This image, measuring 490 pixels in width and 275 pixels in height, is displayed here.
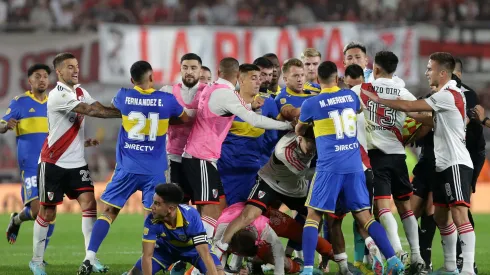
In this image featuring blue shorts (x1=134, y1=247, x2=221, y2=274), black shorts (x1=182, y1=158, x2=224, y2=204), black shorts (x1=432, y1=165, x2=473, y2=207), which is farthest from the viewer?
black shorts (x1=182, y1=158, x2=224, y2=204)

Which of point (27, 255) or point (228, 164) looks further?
point (27, 255)

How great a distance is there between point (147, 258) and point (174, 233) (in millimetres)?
368

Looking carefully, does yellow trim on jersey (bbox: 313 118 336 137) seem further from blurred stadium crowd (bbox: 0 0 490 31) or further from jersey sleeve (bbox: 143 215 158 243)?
blurred stadium crowd (bbox: 0 0 490 31)

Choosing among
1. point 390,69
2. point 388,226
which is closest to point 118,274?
point 388,226

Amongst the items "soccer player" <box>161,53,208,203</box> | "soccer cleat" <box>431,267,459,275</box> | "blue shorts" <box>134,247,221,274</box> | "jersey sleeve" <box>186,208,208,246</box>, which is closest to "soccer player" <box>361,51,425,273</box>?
"soccer cleat" <box>431,267,459,275</box>

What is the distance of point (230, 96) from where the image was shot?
1068cm

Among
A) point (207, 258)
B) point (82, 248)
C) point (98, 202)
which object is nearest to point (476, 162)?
point (207, 258)

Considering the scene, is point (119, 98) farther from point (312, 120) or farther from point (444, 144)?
point (444, 144)

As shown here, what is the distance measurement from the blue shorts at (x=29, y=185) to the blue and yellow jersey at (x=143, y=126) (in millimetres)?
2752

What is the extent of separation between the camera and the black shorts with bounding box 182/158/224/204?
10.9m

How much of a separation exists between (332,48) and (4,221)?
320 inches

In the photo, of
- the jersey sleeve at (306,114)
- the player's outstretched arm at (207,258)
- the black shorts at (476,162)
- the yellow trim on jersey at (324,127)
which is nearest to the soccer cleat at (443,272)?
the black shorts at (476,162)

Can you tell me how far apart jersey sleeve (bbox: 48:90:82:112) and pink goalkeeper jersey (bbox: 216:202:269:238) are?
204 cm

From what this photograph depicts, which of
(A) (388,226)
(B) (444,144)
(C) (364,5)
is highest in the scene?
(C) (364,5)
